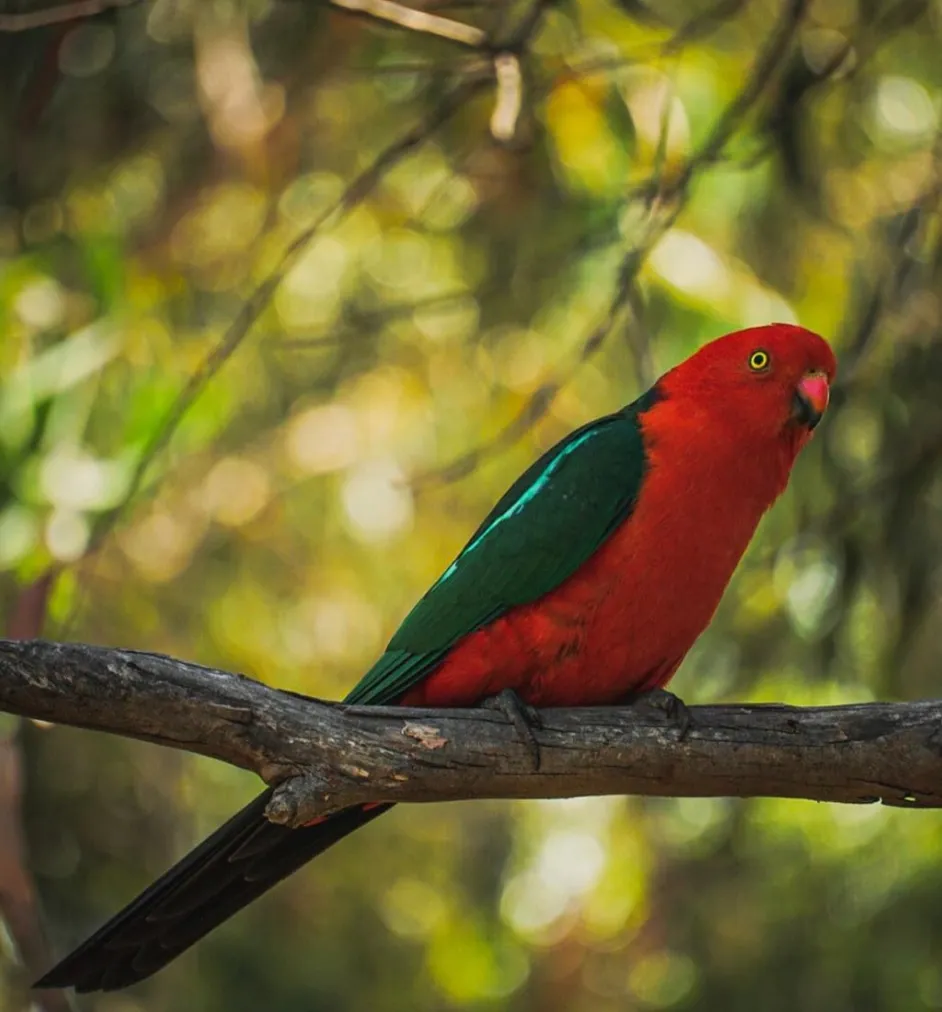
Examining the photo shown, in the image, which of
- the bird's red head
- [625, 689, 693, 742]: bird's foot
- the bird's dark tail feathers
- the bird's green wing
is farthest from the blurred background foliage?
the bird's dark tail feathers

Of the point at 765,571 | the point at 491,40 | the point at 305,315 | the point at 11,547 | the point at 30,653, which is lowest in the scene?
the point at 30,653

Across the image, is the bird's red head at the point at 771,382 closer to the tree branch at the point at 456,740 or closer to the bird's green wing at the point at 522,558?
the bird's green wing at the point at 522,558

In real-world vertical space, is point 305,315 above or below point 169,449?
above

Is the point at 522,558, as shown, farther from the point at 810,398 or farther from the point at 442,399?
the point at 442,399

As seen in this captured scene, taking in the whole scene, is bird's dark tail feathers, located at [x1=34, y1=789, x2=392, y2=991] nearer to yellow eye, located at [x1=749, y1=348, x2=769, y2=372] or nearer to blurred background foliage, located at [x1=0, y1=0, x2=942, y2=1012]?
blurred background foliage, located at [x1=0, y1=0, x2=942, y2=1012]

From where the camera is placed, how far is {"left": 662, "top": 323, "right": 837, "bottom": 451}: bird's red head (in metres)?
3.76

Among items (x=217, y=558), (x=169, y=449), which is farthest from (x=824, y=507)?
(x=217, y=558)

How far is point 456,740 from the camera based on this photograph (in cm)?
304

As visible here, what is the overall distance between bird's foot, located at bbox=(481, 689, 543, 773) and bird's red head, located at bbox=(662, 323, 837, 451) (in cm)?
98

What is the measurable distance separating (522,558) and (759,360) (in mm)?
860

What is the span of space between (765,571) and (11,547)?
2718mm

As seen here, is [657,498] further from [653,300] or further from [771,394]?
[653,300]

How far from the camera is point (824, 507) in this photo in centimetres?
535

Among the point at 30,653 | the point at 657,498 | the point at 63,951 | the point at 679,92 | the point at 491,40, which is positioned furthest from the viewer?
the point at 679,92
